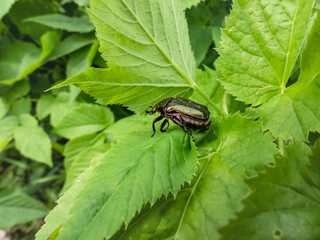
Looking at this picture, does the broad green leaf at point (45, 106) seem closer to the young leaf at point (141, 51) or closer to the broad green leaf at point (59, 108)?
the broad green leaf at point (59, 108)

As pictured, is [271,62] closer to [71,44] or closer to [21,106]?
[71,44]

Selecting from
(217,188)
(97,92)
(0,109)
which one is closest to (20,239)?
(0,109)

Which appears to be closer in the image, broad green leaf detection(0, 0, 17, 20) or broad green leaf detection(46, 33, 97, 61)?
broad green leaf detection(0, 0, 17, 20)

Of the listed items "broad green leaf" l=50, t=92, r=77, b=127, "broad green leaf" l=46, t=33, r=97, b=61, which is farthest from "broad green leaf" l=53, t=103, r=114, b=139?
"broad green leaf" l=46, t=33, r=97, b=61

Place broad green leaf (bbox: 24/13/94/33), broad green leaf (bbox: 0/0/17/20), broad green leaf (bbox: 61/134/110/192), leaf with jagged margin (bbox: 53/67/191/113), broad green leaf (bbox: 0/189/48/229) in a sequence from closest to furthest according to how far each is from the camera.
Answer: leaf with jagged margin (bbox: 53/67/191/113) → broad green leaf (bbox: 61/134/110/192) → broad green leaf (bbox: 0/0/17/20) → broad green leaf (bbox: 24/13/94/33) → broad green leaf (bbox: 0/189/48/229)

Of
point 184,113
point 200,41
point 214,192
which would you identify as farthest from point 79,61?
point 214,192

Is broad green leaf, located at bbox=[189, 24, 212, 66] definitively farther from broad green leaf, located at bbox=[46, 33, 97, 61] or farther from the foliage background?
broad green leaf, located at bbox=[46, 33, 97, 61]

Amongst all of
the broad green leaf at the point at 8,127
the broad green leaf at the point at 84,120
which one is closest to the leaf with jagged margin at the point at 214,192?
the broad green leaf at the point at 84,120

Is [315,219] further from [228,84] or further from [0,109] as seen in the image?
[0,109]
